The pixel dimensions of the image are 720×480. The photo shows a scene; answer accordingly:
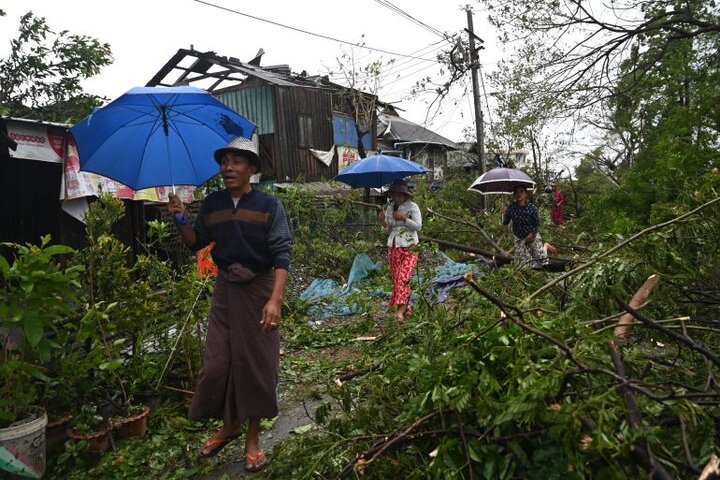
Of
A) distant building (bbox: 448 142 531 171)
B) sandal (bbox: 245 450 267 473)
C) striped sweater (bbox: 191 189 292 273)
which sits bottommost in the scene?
sandal (bbox: 245 450 267 473)

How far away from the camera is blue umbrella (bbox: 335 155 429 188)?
23.1 feet

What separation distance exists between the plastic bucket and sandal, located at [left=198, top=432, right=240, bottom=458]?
845 mm

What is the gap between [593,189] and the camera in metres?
21.6

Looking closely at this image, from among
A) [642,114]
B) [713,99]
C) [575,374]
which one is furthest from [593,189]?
[575,374]

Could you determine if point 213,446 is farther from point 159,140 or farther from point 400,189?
point 400,189

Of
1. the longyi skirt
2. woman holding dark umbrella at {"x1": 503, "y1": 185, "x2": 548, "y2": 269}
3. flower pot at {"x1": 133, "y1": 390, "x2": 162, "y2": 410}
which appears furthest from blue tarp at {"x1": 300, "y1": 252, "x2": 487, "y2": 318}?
the longyi skirt

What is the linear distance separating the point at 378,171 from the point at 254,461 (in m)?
4.68

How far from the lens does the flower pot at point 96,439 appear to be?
315cm

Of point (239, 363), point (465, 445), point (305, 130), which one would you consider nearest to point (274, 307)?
point (239, 363)

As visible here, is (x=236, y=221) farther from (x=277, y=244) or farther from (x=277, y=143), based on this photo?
(x=277, y=143)

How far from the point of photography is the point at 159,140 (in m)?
3.55

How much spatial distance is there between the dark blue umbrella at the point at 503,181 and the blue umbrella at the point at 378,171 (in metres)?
1.39

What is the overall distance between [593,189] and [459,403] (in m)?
21.9

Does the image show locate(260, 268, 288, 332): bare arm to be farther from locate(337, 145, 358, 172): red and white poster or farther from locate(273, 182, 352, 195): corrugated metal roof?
locate(337, 145, 358, 172): red and white poster
